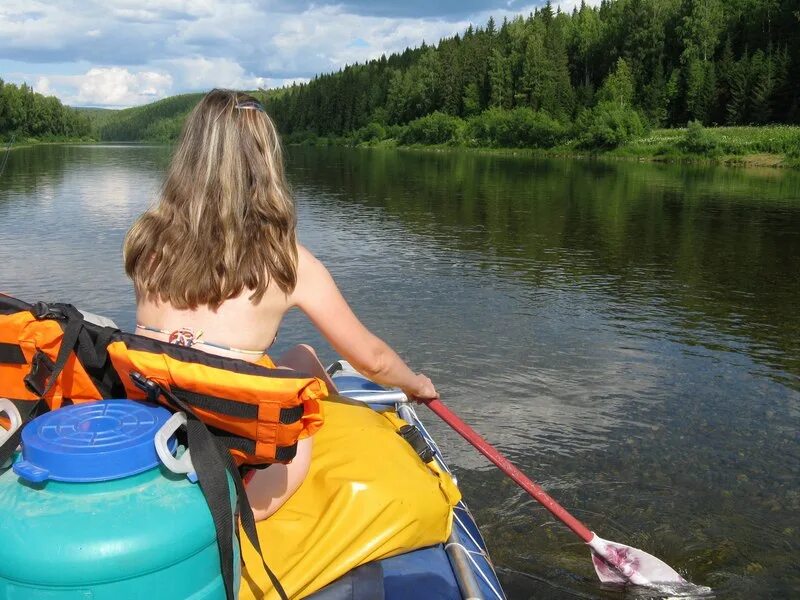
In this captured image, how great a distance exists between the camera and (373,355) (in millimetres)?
3277

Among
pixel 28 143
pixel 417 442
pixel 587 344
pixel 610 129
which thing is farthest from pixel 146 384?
pixel 28 143

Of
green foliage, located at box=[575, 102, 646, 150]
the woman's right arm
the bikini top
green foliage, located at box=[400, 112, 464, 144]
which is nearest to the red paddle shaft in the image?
the woman's right arm

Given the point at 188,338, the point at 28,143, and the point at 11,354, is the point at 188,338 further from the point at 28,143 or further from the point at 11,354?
the point at 28,143

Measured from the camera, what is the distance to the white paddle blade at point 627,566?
15.9 feet

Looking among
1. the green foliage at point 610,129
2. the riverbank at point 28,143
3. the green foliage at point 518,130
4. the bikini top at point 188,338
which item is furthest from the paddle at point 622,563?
the green foliage at point 518,130

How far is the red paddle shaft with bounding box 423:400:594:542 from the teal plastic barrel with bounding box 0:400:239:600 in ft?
6.47

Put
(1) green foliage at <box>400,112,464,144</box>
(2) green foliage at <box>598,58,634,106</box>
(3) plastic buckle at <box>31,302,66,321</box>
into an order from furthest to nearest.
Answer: (1) green foliage at <box>400,112,464,144</box>, (2) green foliage at <box>598,58,634,106</box>, (3) plastic buckle at <box>31,302,66,321</box>

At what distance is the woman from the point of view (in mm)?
2852

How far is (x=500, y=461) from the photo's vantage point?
446 centimetres

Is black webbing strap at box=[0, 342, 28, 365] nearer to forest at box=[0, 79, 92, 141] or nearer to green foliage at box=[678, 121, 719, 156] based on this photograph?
green foliage at box=[678, 121, 719, 156]

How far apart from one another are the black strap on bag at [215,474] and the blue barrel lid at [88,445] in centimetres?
8

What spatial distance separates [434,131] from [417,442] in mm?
94611

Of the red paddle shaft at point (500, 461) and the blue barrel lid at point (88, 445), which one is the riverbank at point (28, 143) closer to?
the blue barrel lid at point (88, 445)

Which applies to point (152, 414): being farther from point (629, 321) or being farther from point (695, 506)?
point (629, 321)
